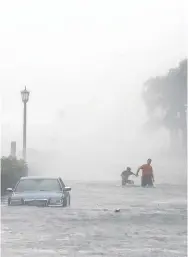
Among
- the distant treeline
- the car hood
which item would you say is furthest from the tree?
the car hood

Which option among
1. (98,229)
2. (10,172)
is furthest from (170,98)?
(98,229)

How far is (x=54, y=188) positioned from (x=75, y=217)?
235 inches

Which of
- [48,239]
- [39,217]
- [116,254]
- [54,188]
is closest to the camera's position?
[116,254]

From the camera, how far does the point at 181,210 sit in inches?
1001

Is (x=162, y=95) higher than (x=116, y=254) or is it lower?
higher

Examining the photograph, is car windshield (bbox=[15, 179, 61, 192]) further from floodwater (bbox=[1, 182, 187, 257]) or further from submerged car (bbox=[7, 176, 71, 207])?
floodwater (bbox=[1, 182, 187, 257])

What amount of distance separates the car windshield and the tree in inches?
2545

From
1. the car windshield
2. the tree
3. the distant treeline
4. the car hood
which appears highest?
the tree

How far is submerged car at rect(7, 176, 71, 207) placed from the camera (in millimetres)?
27172

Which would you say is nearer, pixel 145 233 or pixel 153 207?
pixel 145 233

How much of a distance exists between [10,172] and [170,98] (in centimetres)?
6256

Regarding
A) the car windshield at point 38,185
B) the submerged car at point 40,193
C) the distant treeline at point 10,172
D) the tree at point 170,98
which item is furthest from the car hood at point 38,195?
the tree at point 170,98

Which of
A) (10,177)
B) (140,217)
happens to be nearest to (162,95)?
(10,177)

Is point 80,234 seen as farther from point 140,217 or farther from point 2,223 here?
point 140,217
